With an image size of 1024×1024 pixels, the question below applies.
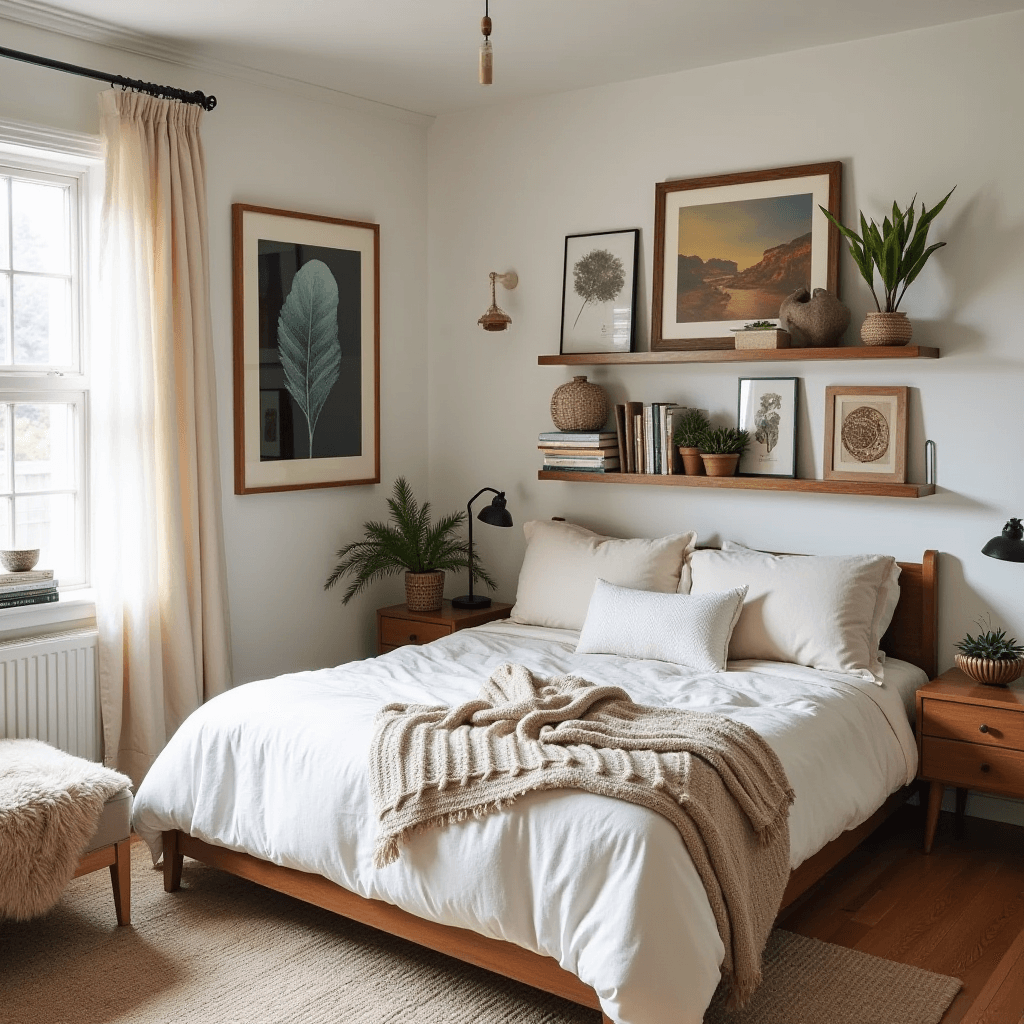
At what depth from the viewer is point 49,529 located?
3.82m

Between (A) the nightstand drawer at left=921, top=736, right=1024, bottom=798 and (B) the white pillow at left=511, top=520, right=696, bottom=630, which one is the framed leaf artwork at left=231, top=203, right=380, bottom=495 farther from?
(A) the nightstand drawer at left=921, top=736, right=1024, bottom=798

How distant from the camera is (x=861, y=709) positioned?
3.30m

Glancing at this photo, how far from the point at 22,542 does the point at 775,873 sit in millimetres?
2639

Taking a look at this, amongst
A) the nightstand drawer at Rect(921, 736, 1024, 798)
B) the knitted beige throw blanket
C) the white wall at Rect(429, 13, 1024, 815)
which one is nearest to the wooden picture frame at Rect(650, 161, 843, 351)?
the white wall at Rect(429, 13, 1024, 815)

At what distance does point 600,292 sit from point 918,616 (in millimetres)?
1757

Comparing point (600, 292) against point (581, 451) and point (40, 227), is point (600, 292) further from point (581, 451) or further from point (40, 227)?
point (40, 227)

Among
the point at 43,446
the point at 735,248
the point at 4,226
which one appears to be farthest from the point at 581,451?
the point at 4,226

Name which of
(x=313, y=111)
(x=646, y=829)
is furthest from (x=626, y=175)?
(x=646, y=829)

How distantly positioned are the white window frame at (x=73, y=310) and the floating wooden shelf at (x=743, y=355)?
5.74 feet

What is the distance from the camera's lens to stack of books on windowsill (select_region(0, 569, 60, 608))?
3.53 meters

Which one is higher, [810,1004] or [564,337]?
[564,337]

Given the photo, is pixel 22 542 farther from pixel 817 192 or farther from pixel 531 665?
pixel 817 192

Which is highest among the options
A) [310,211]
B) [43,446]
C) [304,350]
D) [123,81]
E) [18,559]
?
→ [123,81]

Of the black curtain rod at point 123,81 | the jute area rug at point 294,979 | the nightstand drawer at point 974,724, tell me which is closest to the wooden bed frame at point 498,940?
the jute area rug at point 294,979
